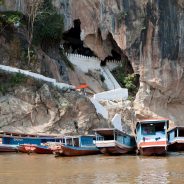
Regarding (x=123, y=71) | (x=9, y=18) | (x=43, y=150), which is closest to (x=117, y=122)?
(x=123, y=71)

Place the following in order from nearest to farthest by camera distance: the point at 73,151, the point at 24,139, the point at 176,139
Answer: the point at 73,151
the point at 176,139
the point at 24,139

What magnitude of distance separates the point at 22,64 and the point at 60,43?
4.70 meters

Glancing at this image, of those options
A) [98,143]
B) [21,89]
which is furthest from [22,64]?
[98,143]

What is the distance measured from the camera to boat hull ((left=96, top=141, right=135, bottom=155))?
76.6ft

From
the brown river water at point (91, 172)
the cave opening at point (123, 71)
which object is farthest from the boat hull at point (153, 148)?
the cave opening at point (123, 71)

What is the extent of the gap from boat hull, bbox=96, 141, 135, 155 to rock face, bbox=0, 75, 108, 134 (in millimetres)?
4727

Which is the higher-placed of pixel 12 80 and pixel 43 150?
pixel 12 80

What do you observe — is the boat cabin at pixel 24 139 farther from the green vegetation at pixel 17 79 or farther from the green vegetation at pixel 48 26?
the green vegetation at pixel 48 26

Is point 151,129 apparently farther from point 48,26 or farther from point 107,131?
point 48,26

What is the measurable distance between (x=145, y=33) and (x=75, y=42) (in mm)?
6255

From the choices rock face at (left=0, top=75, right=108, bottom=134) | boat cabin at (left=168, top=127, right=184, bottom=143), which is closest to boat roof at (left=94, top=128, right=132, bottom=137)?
boat cabin at (left=168, top=127, right=184, bottom=143)

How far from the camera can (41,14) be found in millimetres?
33438

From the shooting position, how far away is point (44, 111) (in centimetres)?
2823

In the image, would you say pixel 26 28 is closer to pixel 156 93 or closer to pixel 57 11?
pixel 57 11
